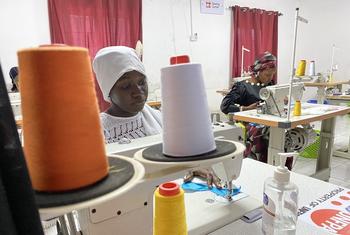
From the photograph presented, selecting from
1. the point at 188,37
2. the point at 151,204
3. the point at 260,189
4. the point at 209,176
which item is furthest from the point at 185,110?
the point at 188,37

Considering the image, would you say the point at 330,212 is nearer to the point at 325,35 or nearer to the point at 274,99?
the point at 274,99

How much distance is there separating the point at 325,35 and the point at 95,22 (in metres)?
5.59

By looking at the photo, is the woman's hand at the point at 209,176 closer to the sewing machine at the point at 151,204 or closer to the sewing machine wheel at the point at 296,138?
the sewing machine at the point at 151,204

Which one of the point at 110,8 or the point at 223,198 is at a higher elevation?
the point at 110,8

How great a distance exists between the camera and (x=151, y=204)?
2.34ft

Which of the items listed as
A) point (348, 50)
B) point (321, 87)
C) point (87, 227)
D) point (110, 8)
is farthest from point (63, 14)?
point (348, 50)

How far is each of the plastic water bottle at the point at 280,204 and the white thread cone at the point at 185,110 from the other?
0.99 feet

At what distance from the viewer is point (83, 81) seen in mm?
356

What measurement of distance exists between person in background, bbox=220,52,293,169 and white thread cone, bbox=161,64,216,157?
7.19 feet

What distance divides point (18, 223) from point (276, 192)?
67cm

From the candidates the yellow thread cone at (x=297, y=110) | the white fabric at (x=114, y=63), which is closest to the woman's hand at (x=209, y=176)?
the white fabric at (x=114, y=63)

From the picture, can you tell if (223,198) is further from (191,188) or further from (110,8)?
(110,8)

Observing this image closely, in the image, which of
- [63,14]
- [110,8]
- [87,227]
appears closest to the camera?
[87,227]

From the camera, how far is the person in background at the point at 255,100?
2.68 m
